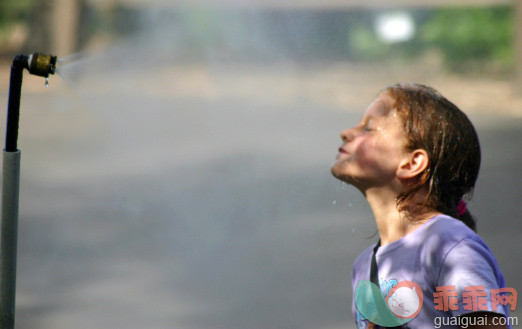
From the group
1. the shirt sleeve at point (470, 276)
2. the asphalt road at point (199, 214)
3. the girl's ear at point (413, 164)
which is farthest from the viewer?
the asphalt road at point (199, 214)

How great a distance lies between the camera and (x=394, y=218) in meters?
1.33

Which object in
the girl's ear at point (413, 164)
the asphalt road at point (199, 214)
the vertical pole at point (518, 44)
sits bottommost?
the girl's ear at point (413, 164)

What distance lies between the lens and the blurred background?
3125 mm

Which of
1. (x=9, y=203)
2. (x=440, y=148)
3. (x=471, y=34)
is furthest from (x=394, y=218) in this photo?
(x=471, y=34)

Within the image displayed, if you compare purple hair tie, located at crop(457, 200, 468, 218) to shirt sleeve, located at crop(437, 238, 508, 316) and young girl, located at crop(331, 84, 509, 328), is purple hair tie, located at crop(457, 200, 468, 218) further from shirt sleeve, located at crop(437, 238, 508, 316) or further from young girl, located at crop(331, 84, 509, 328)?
shirt sleeve, located at crop(437, 238, 508, 316)

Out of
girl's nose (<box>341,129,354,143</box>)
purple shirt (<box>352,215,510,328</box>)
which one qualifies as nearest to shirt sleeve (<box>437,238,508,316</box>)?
purple shirt (<box>352,215,510,328</box>)

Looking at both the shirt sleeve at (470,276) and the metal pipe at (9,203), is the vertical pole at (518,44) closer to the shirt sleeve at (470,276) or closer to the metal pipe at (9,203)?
the shirt sleeve at (470,276)

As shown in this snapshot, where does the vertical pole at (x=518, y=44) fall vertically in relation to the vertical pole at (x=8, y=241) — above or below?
above

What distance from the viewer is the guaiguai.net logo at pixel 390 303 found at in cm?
120

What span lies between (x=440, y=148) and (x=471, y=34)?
17.4 ft

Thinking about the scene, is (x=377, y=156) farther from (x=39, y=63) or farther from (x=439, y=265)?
(x=39, y=63)

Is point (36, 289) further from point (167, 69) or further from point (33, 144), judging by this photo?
point (167, 69)

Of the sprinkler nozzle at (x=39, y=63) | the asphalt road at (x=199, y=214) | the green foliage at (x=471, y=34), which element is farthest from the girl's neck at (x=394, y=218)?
the green foliage at (x=471, y=34)

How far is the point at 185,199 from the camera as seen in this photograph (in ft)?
14.2
